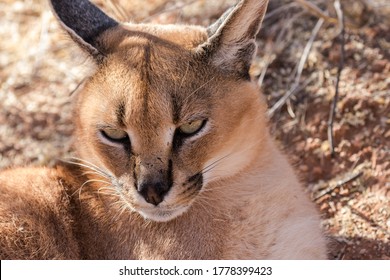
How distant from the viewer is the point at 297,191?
13.2 feet

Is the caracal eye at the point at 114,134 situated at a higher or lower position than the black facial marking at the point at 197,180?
higher

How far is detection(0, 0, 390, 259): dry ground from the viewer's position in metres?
4.48

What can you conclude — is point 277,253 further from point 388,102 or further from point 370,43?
point 370,43

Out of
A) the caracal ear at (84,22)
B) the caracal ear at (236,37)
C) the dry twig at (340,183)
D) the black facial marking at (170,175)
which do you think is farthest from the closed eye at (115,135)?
the dry twig at (340,183)

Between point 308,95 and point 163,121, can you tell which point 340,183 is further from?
point 163,121

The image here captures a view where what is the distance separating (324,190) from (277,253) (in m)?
1.08

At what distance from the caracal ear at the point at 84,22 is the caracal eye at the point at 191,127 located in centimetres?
63

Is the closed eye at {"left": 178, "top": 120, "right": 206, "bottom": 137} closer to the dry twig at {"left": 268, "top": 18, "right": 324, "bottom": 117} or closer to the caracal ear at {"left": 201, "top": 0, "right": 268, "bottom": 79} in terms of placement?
the caracal ear at {"left": 201, "top": 0, "right": 268, "bottom": 79}

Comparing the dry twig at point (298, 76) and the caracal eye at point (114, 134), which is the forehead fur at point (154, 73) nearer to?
the caracal eye at point (114, 134)

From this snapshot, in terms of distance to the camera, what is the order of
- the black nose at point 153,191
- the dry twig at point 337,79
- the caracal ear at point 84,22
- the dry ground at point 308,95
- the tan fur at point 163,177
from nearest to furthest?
1. the black nose at point 153,191
2. the tan fur at point 163,177
3. the caracal ear at point 84,22
4. the dry ground at point 308,95
5. the dry twig at point 337,79

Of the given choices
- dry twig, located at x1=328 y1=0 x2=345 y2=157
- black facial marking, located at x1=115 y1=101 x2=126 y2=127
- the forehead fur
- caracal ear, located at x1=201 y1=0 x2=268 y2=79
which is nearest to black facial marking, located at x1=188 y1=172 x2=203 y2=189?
the forehead fur

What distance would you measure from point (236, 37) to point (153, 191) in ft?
2.98

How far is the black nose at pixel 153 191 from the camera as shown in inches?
130
